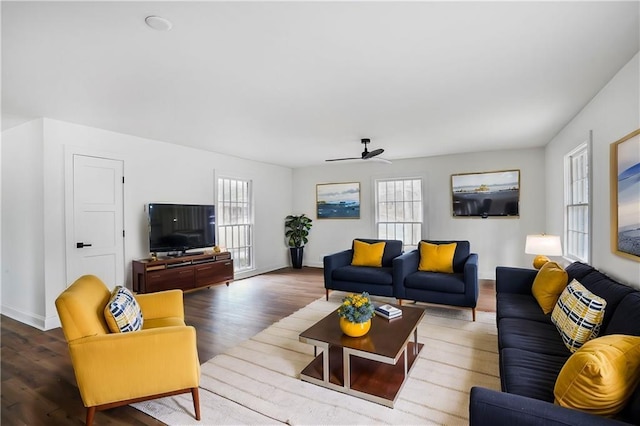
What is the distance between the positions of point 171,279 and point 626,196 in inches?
202

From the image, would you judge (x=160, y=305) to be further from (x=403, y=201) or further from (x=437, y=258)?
(x=403, y=201)

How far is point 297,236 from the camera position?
24.5 feet

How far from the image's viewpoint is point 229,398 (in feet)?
7.35

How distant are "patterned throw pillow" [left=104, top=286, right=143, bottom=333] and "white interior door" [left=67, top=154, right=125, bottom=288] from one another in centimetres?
222

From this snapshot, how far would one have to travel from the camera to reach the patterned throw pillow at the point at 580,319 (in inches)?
75.7

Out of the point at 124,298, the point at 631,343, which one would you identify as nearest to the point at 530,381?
the point at 631,343

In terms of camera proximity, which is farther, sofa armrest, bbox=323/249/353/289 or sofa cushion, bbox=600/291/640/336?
sofa armrest, bbox=323/249/353/289

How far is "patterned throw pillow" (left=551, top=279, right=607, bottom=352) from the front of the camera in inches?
75.7

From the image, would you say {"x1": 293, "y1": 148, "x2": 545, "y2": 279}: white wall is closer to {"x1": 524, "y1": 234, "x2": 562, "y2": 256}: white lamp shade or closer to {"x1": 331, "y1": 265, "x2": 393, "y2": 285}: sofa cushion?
{"x1": 524, "y1": 234, "x2": 562, "y2": 256}: white lamp shade

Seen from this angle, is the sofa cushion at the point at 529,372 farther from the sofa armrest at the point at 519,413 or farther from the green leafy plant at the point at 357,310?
the green leafy plant at the point at 357,310

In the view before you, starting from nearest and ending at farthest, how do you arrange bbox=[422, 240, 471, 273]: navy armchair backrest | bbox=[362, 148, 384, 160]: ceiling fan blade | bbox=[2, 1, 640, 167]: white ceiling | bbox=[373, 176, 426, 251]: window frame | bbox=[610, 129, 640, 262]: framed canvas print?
bbox=[2, 1, 640, 167]: white ceiling → bbox=[610, 129, 640, 262]: framed canvas print → bbox=[422, 240, 471, 273]: navy armchair backrest → bbox=[362, 148, 384, 160]: ceiling fan blade → bbox=[373, 176, 426, 251]: window frame

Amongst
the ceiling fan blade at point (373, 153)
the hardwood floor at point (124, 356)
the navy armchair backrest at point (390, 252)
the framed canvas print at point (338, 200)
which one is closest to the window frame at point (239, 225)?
the hardwood floor at point (124, 356)

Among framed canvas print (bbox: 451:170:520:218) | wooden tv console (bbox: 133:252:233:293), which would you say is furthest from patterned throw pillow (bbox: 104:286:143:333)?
framed canvas print (bbox: 451:170:520:218)

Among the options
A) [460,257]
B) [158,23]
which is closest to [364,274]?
[460,257]
